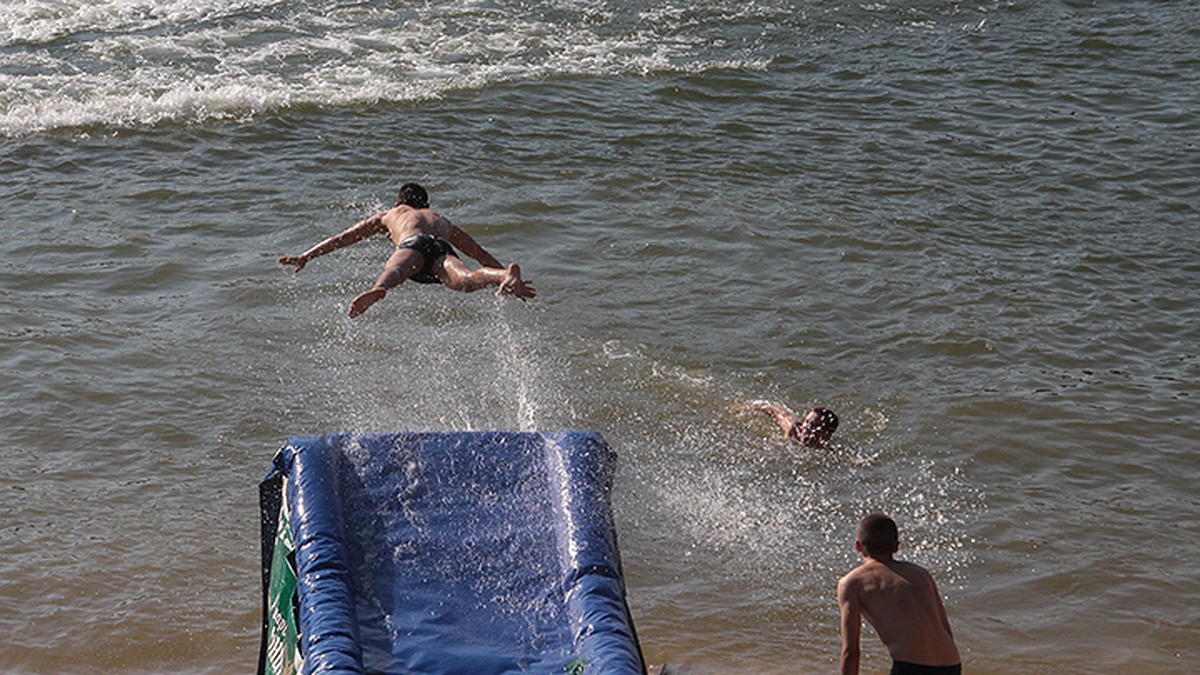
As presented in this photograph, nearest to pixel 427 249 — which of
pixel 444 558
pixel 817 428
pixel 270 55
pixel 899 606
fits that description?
pixel 817 428

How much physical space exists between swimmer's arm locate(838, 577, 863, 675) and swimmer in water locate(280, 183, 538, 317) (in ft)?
11.7

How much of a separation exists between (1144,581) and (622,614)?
452 cm

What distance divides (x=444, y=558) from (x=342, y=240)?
436 cm

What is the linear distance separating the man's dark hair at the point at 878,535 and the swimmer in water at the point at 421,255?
3460 mm

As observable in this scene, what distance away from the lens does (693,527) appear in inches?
387

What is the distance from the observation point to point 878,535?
643 centimetres

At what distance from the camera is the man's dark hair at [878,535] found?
6.43 meters

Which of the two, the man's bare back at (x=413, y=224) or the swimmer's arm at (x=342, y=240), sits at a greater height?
the man's bare back at (x=413, y=224)

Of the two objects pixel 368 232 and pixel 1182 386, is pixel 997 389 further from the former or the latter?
pixel 368 232

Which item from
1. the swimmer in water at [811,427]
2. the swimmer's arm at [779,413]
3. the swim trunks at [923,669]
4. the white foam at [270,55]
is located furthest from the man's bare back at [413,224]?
the white foam at [270,55]

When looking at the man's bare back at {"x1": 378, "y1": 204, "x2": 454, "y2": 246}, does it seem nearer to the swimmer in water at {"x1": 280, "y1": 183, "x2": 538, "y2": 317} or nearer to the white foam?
the swimmer in water at {"x1": 280, "y1": 183, "x2": 538, "y2": 317}

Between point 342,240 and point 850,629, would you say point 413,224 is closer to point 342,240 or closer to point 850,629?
point 342,240

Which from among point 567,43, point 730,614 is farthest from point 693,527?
point 567,43

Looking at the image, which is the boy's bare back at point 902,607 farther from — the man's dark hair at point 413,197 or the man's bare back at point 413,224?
the man's dark hair at point 413,197
